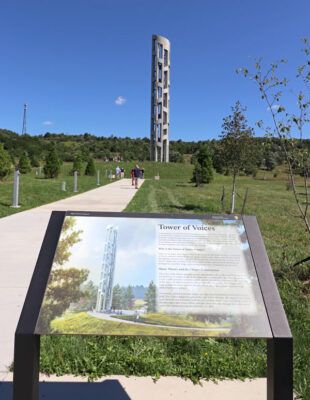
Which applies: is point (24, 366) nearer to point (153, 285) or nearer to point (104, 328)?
point (104, 328)

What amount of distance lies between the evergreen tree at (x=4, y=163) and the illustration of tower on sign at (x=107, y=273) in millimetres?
20104

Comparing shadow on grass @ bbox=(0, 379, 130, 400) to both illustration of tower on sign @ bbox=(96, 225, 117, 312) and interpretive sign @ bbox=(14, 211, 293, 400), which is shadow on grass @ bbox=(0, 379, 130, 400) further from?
illustration of tower on sign @ bbox=(96, 225, 117, 312)

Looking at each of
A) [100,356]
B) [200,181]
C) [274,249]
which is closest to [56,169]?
[200,181]

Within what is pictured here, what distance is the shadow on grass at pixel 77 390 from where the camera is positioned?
3.01 meters

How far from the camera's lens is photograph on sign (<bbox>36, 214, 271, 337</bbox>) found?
2.37 metres

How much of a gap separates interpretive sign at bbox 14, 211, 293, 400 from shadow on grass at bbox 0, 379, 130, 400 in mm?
604

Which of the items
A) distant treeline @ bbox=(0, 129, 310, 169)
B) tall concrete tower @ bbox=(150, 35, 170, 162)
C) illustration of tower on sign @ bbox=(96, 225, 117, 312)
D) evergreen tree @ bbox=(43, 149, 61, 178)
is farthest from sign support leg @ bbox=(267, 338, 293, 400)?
tall concrete tower @ bbox=(150, 35, 170, 162)

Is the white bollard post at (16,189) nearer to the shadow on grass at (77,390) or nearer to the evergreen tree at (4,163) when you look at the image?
the evergreen tree at (4,163)

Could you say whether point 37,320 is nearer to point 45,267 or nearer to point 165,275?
point 45,267

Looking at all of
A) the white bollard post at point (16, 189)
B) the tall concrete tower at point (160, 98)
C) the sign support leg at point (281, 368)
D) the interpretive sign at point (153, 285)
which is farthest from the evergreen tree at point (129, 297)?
the tall concrete tower at point (160, 98)

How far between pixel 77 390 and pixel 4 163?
20.9 metres

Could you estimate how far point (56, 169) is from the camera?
118 ft

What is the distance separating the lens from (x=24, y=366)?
231cm

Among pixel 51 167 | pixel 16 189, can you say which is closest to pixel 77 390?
pixel 16 189
